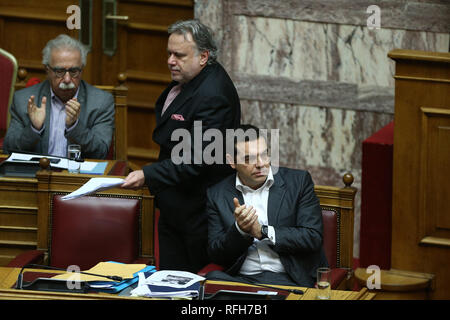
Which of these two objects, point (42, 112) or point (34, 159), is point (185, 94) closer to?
point (34, 159)

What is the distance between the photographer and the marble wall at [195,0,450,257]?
5.09 m

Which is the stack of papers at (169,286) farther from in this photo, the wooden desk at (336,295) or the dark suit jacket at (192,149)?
the dark suit jacket at (192,149)

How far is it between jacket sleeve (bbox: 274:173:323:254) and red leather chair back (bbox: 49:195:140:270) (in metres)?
0.73

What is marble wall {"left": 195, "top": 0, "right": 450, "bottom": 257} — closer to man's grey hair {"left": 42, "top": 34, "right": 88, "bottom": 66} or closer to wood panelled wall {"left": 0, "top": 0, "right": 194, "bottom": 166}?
wood panelled wall {"left": 0, "top": 0, "right": 194, "bottom": 166}

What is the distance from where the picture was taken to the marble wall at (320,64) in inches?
201

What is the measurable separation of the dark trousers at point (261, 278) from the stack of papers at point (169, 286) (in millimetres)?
309

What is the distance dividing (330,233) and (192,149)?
2.16ft

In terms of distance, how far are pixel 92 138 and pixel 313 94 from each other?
1580 mm

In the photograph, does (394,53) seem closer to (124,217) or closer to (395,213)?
(395,213)

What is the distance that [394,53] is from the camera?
10.9ft

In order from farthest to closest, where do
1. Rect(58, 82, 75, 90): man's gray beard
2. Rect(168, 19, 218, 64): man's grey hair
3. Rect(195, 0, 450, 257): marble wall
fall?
Rect(195, 0, 450, 257): marble wall < Rect(58, 82, 75, 90): man's gray beard < Rect(168, 19, 218, 64): man's grey hair

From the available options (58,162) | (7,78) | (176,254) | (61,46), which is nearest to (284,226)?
(176,254)

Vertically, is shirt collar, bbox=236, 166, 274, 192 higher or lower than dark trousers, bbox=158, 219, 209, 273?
higher

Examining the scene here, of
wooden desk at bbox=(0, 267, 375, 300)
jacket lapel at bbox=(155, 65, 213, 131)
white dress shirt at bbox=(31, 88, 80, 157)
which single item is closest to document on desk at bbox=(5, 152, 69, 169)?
white dress shirt at bbox=(31, 88, 80, 157)
